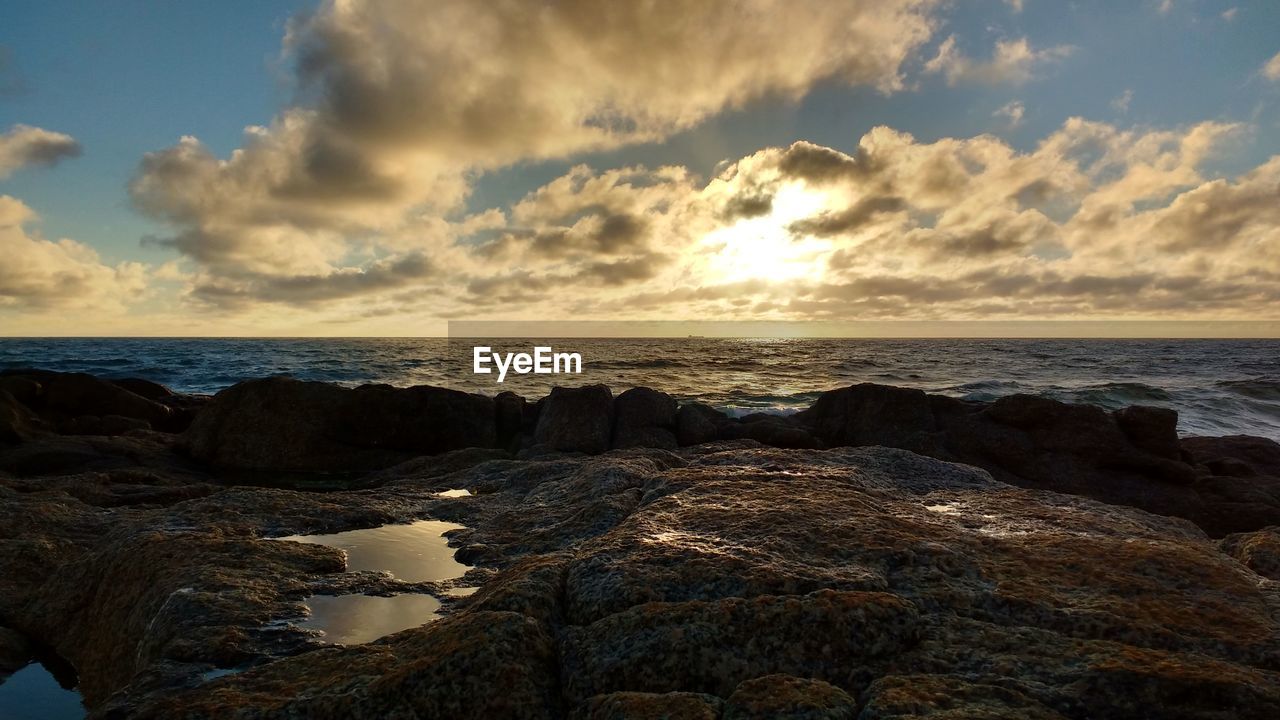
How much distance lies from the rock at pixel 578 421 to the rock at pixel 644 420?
29cm

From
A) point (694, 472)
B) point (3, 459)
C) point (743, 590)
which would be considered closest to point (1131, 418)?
point (694, 472)

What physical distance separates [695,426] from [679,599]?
1423 centimetres

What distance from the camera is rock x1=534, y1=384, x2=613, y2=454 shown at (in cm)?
1669

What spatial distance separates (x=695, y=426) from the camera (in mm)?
17875

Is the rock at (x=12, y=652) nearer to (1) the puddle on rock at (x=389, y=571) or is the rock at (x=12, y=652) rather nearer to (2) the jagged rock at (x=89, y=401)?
(1) the puddle on rock at (x=389, y=571)

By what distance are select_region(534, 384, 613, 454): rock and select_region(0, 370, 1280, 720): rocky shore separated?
688 cm

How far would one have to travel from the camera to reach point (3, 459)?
13.8 meters

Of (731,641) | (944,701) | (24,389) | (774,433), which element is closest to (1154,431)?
(774,433)

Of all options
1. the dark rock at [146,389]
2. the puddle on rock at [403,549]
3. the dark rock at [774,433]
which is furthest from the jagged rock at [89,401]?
the puddle on rock at [403,549]

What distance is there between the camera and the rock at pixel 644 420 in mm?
17000

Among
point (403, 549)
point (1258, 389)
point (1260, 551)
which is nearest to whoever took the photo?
point (1260, 551)

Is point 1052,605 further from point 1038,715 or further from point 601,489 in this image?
point 601,489

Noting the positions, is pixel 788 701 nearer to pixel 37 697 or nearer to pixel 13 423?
pixel 37 697

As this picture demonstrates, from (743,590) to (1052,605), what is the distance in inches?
64.8
